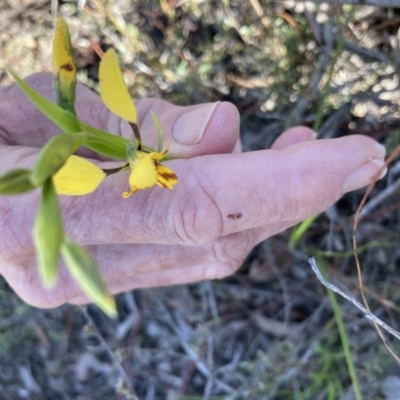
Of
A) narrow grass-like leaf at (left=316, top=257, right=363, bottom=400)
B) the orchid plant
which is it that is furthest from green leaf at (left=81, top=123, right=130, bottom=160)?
narrow grass-like leaf at (left=316, top=257, right=363, bottom=400)

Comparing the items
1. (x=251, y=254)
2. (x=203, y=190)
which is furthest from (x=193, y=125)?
(x=251, y=254)

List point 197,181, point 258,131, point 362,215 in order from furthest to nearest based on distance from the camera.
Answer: point 258,131 < point 362,215 < point 197,181

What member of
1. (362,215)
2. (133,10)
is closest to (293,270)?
(362,215)

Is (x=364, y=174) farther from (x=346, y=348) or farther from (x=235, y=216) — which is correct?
(x=346, y=348)

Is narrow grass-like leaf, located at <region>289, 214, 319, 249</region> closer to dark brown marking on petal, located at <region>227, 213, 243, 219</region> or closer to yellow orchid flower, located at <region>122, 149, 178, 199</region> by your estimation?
dark brown marking on petal, located at <region>227, 213, 243, 219</region>

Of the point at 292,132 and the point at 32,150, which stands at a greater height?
the point at 32,150

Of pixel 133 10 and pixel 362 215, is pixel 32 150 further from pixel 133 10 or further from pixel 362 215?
pixel 362 215

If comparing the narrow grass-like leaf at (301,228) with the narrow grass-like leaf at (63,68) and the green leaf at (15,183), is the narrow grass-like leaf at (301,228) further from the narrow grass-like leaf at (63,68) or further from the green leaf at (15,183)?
the green leaf at (15,183)
